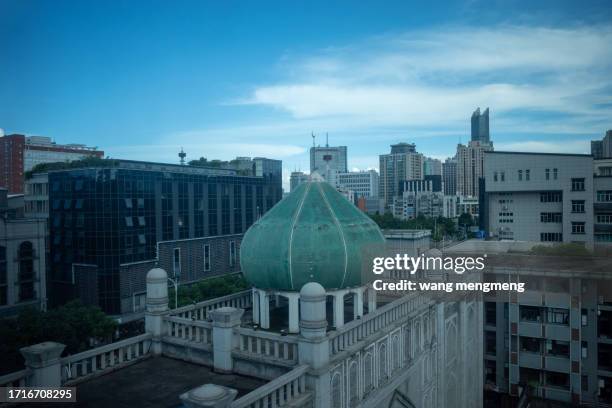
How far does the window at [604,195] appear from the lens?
180 feet

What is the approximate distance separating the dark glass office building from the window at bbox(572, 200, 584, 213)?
42.7 metres

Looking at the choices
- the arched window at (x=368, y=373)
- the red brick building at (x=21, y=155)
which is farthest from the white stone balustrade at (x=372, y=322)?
the red brick building at (x=21, y=155)

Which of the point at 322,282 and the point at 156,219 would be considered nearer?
the point at 322,282

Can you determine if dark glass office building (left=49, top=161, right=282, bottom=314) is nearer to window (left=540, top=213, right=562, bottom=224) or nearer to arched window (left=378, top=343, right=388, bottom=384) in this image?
arched window (left=378, top=343, right=388, bottom=384)

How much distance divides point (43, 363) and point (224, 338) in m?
4.64

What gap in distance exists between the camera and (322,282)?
17.8 m

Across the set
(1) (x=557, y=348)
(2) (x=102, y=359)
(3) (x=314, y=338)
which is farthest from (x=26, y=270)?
(1) (x=557, y=348)

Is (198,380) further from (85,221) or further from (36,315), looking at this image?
(85,221)

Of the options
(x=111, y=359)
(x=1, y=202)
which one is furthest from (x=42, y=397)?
(x=1, y=202)

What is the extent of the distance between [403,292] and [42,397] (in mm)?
14032

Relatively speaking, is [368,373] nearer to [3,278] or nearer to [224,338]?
[224,338]

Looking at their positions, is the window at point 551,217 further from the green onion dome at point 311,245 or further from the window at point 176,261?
the green onion dome at point 311,245

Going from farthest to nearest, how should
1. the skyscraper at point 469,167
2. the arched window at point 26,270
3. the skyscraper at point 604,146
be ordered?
the skyscraper at point 469,167 < the skyscraper at point 604,146 < the arched window at point 26,270

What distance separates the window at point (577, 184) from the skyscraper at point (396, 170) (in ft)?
416
